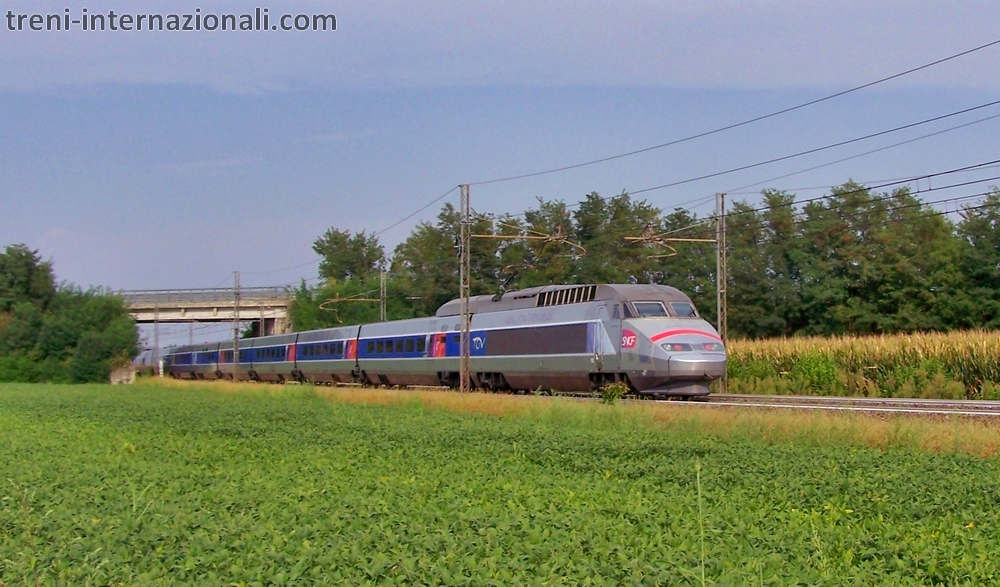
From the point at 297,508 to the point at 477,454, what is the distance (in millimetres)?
5427

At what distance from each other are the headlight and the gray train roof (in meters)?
2.25

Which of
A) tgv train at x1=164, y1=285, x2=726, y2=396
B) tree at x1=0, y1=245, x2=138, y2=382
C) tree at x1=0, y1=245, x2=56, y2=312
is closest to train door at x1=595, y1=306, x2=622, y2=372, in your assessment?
tgv train at x1=164, y1=285, x2=726, y2=396

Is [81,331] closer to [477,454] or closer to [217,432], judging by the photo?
[217,432]

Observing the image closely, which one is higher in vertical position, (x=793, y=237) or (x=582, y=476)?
(x=793, y=237)

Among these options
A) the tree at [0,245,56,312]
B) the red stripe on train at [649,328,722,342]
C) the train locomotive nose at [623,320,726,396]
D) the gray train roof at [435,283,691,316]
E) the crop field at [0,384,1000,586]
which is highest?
the tree at [0,245,56,312]

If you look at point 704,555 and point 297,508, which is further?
point 297,508

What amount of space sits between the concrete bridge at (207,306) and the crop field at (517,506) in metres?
71.0

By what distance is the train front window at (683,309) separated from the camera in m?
30.9

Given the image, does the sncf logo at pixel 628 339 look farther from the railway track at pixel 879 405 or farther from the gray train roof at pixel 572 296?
the railway track at pixel 879 405

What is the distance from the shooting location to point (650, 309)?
100.0ft

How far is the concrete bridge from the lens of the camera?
87188 millimetres

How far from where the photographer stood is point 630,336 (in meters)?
29.5

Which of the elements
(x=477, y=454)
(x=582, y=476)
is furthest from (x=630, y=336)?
(x=582, y=476)

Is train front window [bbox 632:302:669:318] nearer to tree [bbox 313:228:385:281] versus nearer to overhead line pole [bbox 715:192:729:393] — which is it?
overhead line pole [bbox 715:192:729:393]
